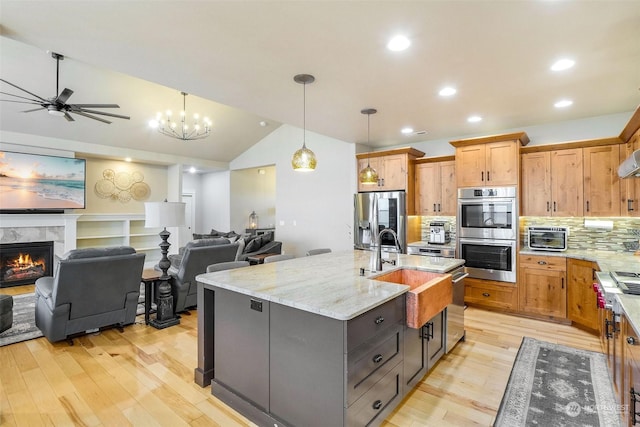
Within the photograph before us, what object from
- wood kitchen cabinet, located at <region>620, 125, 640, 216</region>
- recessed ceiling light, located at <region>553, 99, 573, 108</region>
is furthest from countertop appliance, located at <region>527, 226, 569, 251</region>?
recessed ceiling light, located at <region>553, 99, 573, 108</region>

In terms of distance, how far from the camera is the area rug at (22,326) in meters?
3.40

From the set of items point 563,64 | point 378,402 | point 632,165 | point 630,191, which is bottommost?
point 378,402

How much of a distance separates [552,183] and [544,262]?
1.07 m

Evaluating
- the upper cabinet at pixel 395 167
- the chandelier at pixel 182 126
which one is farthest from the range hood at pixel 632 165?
the chandelier at pixel 182 126

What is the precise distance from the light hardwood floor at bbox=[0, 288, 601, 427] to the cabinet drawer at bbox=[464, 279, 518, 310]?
0.60 meters

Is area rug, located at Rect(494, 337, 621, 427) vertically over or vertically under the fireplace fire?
under

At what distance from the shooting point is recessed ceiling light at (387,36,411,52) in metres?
2.35

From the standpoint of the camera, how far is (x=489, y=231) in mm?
4418

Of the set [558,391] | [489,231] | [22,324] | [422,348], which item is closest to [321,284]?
[422,348]

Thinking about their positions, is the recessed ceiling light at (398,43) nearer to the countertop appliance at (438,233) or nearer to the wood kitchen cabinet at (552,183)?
the wood kitchen cabinet at (552,183)

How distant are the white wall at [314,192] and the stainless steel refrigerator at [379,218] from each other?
0.44 meters

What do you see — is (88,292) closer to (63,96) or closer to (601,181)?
(63,96)

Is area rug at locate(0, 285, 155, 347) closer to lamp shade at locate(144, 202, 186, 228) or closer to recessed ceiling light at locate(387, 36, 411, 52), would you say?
lamp shade at locate(144, 202, 186, 228)

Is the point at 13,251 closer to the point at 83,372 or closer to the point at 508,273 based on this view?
the point at 83,372
